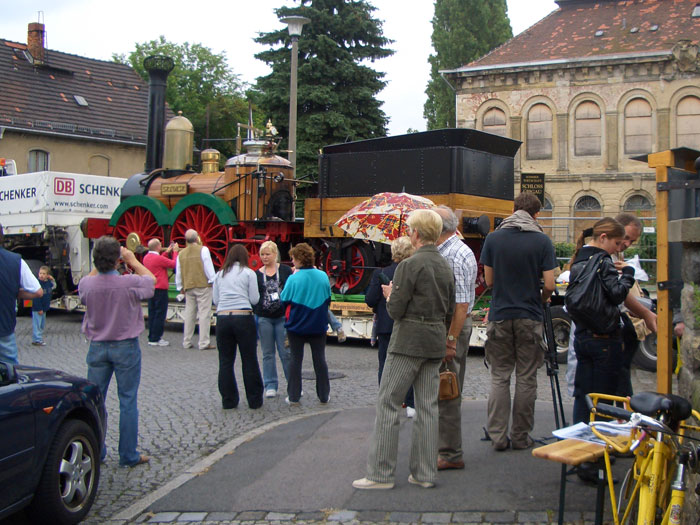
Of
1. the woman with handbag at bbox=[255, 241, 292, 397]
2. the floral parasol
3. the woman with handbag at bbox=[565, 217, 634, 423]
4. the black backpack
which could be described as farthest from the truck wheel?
the black backpack

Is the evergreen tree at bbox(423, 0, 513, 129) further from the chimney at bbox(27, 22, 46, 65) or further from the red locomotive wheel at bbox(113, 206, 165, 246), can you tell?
the red locomotive wheel at bbox(113, 206, 165, 246)

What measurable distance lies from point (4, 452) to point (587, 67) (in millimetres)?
32338

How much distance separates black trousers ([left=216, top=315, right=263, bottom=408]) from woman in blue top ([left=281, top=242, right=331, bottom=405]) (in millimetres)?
398

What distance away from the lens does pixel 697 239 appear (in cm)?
406

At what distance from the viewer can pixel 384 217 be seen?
430 inches

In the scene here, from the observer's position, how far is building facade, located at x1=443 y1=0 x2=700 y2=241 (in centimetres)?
3206

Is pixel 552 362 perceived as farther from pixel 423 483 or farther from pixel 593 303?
pixel 423 483

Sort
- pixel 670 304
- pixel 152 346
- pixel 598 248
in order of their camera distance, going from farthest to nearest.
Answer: pixel 152 346 < pixel 598 248 < pixel 670 304

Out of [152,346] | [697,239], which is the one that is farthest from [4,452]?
[152,346]

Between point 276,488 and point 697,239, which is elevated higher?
point 697,239

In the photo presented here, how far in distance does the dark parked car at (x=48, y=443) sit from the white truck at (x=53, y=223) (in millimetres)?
12158

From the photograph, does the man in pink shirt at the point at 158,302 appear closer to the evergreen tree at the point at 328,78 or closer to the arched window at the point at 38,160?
the evergreen tree at the point at 328,78

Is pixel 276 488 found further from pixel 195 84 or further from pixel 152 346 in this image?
pixel 195 84

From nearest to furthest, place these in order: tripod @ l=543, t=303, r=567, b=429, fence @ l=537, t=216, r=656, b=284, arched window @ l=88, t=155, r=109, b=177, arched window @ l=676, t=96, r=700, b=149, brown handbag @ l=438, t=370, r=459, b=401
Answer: brown handbag @ l=438, t=370, r=459, b=401, tripod @ l=543, t=303, r=567, b=429, fence @ l=537, t=216, r=656, b=284, arched window @ l=676, t=96, r=700, b=149, arched window @ l=88, t=155, r=109, b=177
